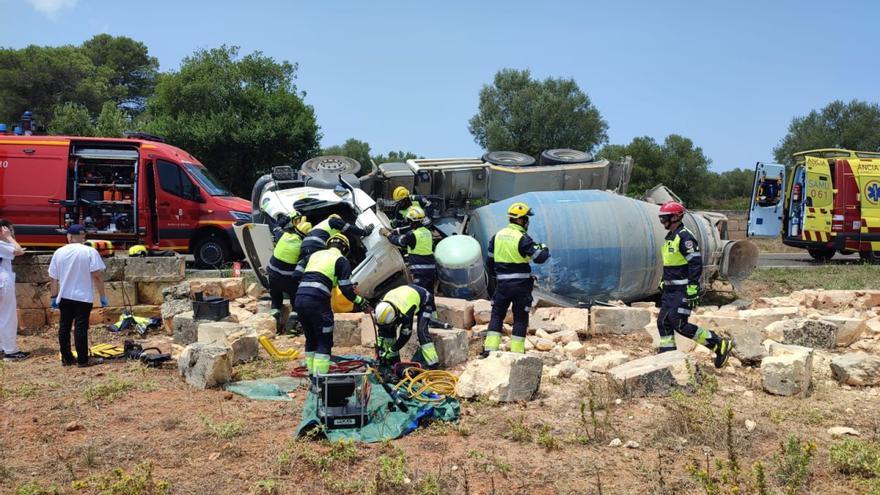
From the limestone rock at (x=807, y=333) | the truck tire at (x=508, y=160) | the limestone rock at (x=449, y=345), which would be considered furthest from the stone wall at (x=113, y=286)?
the limestone rock at (x=807, y=333)

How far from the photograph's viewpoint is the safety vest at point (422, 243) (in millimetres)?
9266

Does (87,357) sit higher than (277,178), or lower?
lower

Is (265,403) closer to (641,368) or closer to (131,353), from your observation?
(131,353)

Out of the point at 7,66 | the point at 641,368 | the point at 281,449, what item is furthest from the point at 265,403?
the point at 7,66

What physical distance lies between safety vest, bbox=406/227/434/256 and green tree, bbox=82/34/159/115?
37.8 metres

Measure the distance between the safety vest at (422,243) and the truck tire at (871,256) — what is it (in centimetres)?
1253

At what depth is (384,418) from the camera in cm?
559

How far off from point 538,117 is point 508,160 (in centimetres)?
2367

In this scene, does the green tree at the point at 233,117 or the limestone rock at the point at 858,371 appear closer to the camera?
the limestone rock at the point at 858,371

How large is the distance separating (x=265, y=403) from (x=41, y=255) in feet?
18.2

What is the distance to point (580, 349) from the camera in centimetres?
790

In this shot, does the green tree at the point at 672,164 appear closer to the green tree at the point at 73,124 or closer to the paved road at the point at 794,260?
the paved road at the point at 794,260

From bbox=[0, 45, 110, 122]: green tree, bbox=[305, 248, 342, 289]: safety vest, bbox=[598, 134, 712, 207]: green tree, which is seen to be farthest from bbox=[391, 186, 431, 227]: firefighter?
bbox=[598, 134, 712, 207]: green tree

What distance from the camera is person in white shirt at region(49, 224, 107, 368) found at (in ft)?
24.9
